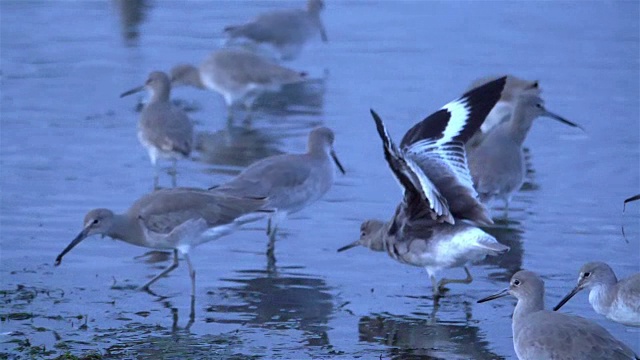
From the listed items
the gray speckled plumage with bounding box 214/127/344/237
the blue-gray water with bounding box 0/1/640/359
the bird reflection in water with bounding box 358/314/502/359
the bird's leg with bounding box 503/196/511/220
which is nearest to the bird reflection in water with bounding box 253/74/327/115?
the blue-gray water with bounding box 0/1/640/359

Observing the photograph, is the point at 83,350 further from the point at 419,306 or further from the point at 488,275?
the point at 488,275

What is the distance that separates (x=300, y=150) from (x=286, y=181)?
2.84m

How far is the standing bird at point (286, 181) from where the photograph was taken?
9.87m

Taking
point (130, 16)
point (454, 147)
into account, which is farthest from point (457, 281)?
point (130, 16)

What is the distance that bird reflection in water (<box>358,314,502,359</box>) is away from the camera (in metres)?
7.84

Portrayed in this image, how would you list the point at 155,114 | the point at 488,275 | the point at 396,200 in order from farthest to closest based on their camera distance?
1. the point at 155,114
2. the point at 396,200
3. the point at 488,275

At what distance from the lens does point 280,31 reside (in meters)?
17.0

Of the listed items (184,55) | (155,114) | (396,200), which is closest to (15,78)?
(184,55)

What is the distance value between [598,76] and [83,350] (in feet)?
31.4

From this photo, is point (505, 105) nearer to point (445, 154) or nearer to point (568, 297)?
point (445, 154)

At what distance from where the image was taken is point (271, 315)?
8.52 metres

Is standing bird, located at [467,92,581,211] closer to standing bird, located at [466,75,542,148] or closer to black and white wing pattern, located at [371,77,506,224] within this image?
black and white wing pattern, located at [371,77,506,224]

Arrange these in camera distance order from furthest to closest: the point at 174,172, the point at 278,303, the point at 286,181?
the point at 174,172, the point at 286,181, the point at 278,303

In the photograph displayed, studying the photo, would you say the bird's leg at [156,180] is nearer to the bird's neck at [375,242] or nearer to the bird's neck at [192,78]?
the bird's neck at [375,242]
